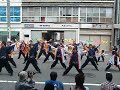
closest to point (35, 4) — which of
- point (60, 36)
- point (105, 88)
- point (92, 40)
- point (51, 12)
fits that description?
point (51, 12)

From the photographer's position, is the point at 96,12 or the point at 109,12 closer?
the point at 96,12

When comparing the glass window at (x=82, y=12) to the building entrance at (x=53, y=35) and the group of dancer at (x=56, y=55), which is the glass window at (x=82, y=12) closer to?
the building entrance at (x=53, y=35)

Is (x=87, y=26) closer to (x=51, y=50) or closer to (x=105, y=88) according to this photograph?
(x=51, y=50)

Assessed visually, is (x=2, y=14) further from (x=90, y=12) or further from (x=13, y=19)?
(x=90, y=12)

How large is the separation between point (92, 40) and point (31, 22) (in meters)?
8.67

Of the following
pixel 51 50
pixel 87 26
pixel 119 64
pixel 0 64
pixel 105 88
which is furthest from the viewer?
pixel 87 26

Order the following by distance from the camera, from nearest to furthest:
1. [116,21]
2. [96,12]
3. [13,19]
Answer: [116,21]
[96,12]
[13,19]

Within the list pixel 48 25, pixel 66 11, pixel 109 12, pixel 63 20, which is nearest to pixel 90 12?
pixel 109 12

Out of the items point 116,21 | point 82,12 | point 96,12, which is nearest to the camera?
point 116,21

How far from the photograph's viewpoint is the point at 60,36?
39969mm

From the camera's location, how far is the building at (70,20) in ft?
129

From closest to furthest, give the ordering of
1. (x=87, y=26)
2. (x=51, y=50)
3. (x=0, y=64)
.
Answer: (x=0, y=64) < (x=51, y=50) < (x=87, y=26)

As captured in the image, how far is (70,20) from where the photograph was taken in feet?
131

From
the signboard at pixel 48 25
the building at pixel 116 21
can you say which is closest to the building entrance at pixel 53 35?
the signboard at pixel 48 25
